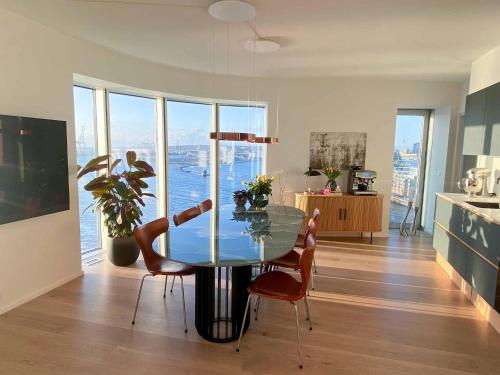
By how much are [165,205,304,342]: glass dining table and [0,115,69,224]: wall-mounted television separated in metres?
1.43

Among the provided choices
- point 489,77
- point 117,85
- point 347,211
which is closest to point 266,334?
point 347,211

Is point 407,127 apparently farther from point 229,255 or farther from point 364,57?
point 229,255

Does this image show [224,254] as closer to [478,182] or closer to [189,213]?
[189,213]

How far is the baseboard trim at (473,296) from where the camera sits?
2820 millimetres

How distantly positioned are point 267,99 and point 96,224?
3.33 m

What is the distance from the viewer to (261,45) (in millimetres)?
3424

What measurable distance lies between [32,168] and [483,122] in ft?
15.4

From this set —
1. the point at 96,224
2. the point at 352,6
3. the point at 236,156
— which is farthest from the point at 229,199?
the point at 352,6

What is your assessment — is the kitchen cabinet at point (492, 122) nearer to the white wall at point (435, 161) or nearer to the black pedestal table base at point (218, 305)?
the white wall at point (435, 161)

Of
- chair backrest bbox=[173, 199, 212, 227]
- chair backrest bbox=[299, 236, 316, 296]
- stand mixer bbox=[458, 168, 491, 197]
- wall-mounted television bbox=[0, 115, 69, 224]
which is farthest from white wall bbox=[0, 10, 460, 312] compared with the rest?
chair backrest bbox=[299, 236, 316, 296]

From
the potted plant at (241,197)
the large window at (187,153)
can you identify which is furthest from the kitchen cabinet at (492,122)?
the large window at (187,153)

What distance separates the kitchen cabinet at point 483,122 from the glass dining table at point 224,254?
7.25 ft

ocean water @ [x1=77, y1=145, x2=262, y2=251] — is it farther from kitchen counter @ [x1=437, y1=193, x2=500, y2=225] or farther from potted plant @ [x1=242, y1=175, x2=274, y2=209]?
kitchen counter @ [x1=437, y1=193, x2=500, y2=225]

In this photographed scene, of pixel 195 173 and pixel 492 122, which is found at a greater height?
pixel 492 122
